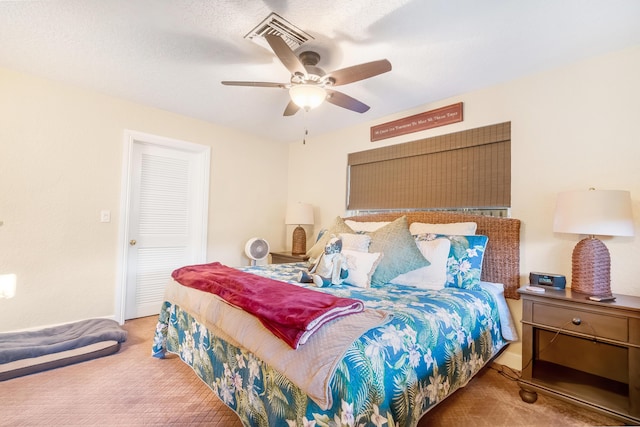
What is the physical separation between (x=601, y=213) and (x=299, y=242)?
9.81 ft

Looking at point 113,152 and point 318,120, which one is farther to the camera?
point 318,120

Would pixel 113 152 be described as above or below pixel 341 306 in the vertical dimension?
above

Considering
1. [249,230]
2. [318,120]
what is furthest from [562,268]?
[249,230]

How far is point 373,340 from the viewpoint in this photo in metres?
1.14

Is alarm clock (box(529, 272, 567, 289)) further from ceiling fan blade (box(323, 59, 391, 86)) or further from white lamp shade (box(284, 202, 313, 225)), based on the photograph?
white lamp shade (box(284, 202, 313, 225))

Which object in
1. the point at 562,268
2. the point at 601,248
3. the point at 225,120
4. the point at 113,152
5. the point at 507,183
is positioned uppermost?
the point at 225,120

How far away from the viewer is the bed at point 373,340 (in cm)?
105

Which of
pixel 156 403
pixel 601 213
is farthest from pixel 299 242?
pixel 601 213

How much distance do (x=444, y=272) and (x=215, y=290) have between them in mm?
1552

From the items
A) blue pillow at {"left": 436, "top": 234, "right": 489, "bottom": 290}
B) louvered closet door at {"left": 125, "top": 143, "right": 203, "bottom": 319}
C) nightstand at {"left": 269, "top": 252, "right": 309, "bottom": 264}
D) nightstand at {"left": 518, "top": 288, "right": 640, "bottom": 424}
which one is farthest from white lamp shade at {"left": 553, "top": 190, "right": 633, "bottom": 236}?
louvered closet door at {"left": 125, "top": 143, "right": 203, "bottom": 319}

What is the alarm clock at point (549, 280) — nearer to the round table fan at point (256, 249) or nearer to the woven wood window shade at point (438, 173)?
the woven wood window shade at point (438, 173)

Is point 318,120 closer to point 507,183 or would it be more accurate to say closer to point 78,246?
point 507,183

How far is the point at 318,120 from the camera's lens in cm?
355

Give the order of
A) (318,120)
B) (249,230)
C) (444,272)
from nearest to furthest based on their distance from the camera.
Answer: (444,272), (318,120), (249,230)
